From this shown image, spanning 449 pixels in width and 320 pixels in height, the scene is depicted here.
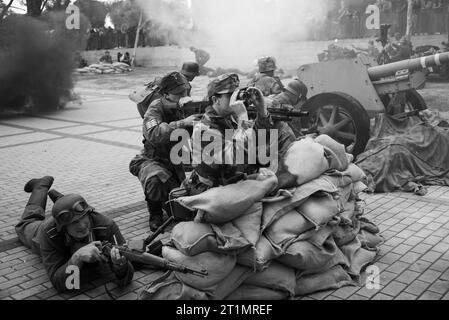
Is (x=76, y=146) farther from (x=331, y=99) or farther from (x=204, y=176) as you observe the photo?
(x=204, y=176)

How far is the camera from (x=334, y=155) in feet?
13.8

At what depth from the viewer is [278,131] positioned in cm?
422

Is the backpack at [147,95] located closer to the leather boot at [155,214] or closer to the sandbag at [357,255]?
the leather boot at [155,214]

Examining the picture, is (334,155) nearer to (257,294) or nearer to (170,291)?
(257,294)

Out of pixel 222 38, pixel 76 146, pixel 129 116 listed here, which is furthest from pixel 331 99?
pixel 222 38

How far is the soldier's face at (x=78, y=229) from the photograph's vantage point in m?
3.48

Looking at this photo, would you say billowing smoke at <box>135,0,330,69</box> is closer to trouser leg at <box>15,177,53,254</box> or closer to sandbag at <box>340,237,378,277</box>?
trouser leg at <box>15,177,53,254</box>

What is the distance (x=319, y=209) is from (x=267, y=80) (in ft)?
11.7

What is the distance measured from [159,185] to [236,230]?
5.05 feet

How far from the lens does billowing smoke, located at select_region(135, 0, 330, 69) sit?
16.0 metres

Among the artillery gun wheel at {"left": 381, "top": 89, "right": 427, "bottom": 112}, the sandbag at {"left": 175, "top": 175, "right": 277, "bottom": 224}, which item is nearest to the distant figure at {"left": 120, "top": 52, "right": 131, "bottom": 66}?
the artillery gun wheel at {"left": 381, "top": 89, "right": 427, "bottom": 112}

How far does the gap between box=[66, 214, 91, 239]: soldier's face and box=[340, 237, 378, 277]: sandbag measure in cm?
190

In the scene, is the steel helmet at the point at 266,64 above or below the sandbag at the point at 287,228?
above

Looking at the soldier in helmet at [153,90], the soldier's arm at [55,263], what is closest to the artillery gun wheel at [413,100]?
the soldier in helmet at [153,90]
